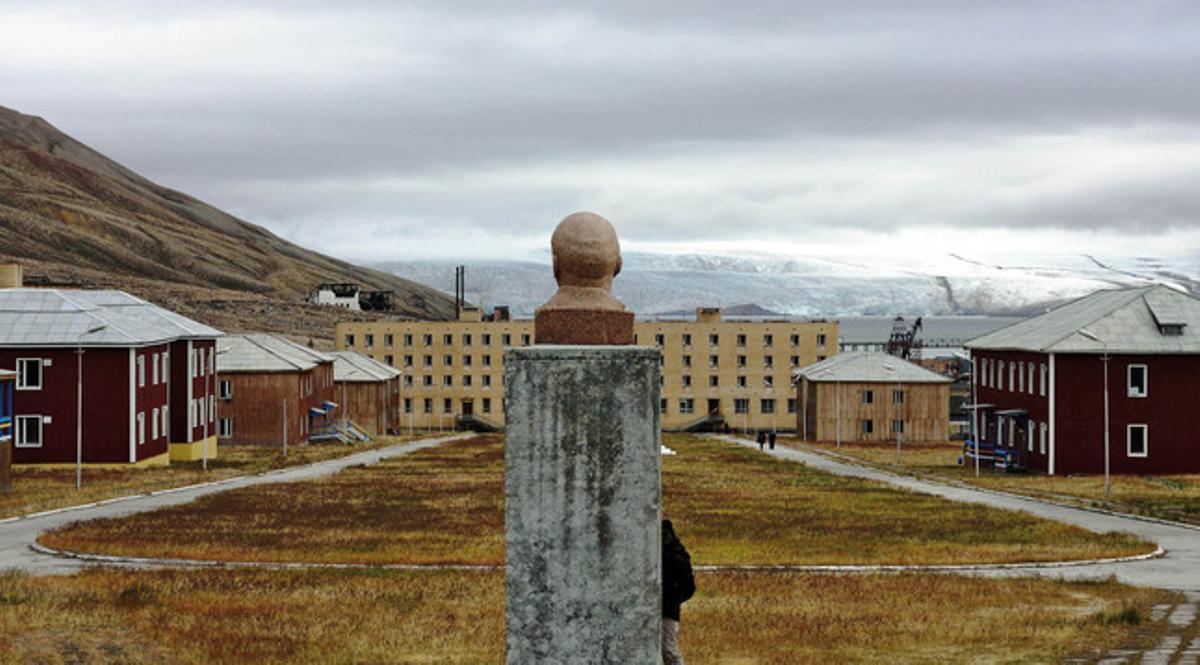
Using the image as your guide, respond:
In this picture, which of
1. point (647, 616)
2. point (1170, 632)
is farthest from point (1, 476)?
point (647, 616)

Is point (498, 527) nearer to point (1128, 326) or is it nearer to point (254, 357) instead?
point (1128, 326)

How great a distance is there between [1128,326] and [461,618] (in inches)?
2138

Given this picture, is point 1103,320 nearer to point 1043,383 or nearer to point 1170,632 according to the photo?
point 1043,383

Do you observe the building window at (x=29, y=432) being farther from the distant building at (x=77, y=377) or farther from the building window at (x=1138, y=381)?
the building window at (x=1138, y=381)

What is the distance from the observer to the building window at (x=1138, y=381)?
238 ft

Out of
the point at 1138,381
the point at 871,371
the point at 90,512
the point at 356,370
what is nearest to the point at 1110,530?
the point at 90,512

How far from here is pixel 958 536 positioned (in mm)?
42469

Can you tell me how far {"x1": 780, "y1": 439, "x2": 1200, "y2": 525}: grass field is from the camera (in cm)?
5294

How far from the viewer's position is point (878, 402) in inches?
4783

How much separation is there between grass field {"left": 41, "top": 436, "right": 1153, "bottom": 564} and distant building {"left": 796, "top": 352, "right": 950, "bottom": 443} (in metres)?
54.8

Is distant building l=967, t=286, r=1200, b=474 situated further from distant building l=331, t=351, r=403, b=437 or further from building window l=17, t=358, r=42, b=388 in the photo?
distant building l=331, t=351, r=403, b=437

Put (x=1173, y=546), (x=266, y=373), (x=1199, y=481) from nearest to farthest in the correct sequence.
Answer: (x=1173, y=546)
(x=1199, y=481)
(x=266, y=373)

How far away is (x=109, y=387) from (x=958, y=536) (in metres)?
42.7

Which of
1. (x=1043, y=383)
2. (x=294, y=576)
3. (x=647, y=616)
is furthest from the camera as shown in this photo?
(x=1043, y=383)
